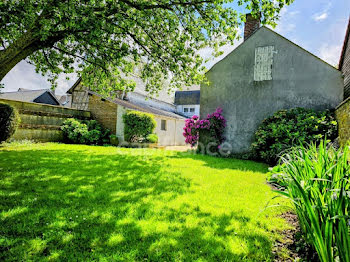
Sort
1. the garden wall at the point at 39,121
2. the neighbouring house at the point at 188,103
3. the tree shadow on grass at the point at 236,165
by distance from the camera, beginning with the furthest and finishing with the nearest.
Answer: the neighbouring house at the point at 188,103 < the garden wall at the point at 39,121 < the tree shadow on grass at the point at 236,165

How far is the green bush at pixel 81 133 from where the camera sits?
1243 centimetres

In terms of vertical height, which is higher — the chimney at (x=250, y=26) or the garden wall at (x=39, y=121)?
the chimney at (x=250, y=26)

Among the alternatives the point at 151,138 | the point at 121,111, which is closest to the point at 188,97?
the point at 121,111

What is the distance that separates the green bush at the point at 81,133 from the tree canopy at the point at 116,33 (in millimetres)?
5231

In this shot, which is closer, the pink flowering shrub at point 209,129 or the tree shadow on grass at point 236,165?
the tree shadow on grass at point 236,165

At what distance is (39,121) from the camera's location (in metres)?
11.6

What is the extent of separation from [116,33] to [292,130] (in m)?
7.63

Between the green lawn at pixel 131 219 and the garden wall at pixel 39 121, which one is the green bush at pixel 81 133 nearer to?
the garden wall at pixel 39 121

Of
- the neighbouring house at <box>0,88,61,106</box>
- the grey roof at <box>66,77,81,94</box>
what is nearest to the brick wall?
the grey roof at <box>66,77,81,94</box>

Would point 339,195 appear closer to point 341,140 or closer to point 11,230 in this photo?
point 11,230

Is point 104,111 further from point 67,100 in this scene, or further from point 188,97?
point 67,100

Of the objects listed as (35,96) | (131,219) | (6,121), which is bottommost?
(131,219)

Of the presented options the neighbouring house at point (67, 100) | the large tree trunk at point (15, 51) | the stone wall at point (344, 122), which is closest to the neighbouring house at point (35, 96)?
the neighbouring house at point (67, 100)

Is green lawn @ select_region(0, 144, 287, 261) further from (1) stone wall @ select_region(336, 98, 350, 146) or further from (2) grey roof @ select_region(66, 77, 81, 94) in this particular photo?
(2) grey roof @ select_region(66, 77, 81, 94)
